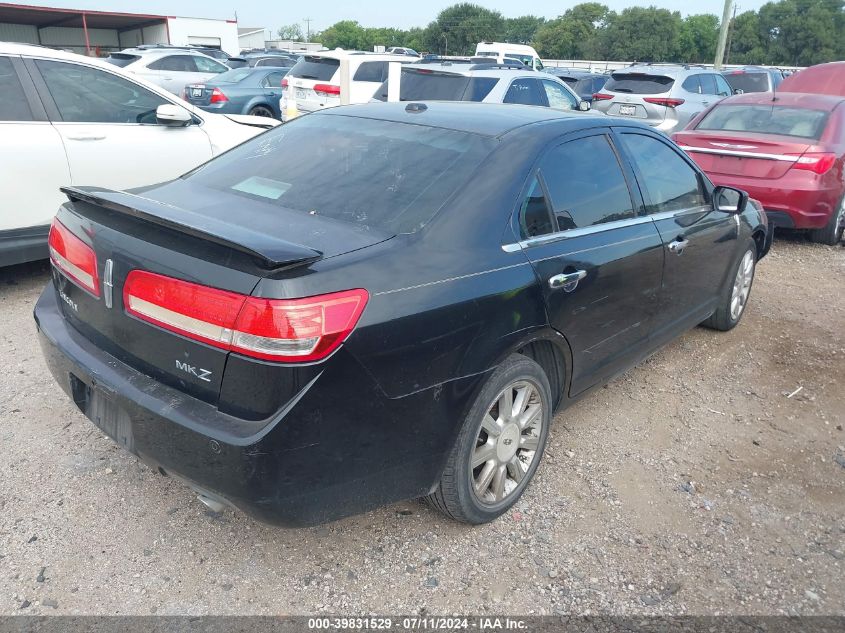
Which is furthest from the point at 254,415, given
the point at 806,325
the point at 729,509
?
the point at 806,325

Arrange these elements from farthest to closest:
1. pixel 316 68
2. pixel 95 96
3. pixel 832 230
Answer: pixel 316 68 < pixel 832 230 < pixel 95 96

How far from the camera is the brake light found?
10773 millimetres

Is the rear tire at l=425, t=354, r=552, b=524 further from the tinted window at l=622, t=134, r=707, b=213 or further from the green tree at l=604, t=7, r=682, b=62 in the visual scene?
the green tree at l=604, t=7, r=682, b=62

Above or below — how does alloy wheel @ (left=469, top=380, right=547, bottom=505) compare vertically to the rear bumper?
below

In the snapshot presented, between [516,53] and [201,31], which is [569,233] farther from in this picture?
[201,31]

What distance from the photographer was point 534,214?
9.39 ft

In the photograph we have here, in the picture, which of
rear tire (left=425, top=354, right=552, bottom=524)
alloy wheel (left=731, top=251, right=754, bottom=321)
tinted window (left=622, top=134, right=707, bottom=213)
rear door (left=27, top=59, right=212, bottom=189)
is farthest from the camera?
rear door (left=27, top=59, right=212, bottom=189)

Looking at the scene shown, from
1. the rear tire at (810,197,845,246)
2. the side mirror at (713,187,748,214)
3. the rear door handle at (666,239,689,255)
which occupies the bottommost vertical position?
the rear tire at (810,197,845,246)

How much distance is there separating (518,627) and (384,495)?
25.6 inches

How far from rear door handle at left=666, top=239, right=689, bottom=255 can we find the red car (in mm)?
3728

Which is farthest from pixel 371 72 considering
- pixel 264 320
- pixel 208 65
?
pixel 264 320

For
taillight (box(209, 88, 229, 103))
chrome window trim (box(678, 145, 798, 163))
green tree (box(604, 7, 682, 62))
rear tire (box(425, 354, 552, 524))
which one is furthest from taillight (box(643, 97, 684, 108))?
green tree (box(604, 7, 682, 62))

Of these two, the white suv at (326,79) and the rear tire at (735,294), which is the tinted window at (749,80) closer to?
the white suv at (326,79)

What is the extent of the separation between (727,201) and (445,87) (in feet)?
17.8
